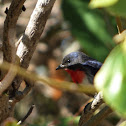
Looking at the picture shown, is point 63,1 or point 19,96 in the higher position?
point 63,1

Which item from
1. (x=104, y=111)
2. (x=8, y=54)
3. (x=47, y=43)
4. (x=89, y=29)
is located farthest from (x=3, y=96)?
(x=47, y=43)

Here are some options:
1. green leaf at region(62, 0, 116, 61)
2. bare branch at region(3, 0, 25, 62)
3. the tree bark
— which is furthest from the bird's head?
bare branch at region(3, 0, 25, 62)

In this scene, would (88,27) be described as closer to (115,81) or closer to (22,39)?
(22,39)

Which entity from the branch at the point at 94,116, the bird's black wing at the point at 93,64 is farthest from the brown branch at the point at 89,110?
the bird's black wing at the point at 93,64

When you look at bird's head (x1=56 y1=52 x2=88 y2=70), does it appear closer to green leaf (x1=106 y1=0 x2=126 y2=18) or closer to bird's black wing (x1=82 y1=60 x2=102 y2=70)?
bird's black wing (x1=82 y1=60 x2=102 y2=70)

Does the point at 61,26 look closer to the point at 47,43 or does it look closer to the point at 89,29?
the point at 47,43

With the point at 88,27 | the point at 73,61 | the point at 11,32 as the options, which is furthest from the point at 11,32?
the point at 88,27
